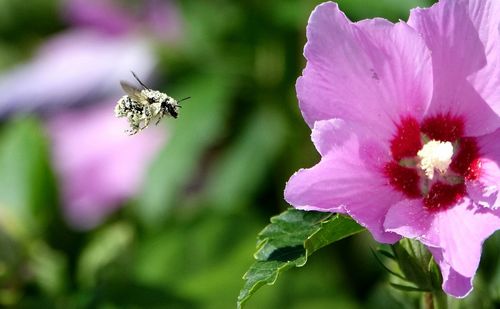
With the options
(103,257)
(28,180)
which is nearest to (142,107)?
(103,257)

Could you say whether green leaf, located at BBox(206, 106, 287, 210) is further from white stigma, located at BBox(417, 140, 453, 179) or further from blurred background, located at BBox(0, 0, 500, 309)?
white stigma, located at BBox(417, 140, 453, 179)

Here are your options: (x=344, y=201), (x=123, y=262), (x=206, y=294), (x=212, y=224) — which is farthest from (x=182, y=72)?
(x=344, y=201)

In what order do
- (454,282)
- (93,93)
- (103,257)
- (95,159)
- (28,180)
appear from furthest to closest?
1. (93,93)
2. (95,159)
3. (28,180)
4. (103,257)
5. (454,282)

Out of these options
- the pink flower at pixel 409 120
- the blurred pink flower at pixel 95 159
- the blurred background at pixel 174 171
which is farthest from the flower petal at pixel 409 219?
the blurred pink flower at pixel 95 159

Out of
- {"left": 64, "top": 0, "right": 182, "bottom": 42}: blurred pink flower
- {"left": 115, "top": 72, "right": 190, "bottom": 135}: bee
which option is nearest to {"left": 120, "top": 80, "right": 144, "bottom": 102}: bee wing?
{"left": 115, "top": 72, "right": 190, "bottom": 135}: bee

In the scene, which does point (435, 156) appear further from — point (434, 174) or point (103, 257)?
point (103, 257)
